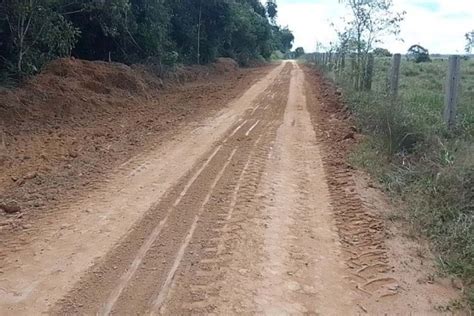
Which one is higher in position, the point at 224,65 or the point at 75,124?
the point at 224,65

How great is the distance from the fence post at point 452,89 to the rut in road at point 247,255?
2.44m

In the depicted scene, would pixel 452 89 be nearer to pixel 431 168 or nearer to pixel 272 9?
pixel 431 168

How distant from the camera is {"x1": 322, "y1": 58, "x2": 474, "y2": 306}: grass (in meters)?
4.21

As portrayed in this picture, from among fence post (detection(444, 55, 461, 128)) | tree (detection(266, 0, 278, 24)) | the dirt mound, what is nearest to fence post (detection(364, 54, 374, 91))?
fence post (detection(444, 55, 461, 128))

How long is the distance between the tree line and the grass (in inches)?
291

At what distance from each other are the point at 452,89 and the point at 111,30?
1001 centimetres

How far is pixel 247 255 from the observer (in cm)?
409

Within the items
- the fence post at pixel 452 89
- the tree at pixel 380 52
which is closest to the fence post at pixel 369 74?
the tree at pixel 380 52

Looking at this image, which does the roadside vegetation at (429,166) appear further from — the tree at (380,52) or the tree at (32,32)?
the tree at (32,32)

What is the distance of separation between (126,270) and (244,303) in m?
1.06

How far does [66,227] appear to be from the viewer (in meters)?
4.73

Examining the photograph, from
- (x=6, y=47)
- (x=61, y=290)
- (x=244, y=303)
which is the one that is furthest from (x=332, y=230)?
(x=6, y=47)

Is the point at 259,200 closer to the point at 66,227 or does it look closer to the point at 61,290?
the point at 66,227

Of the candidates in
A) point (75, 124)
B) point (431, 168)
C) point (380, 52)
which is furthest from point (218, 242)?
point (380, 52)
